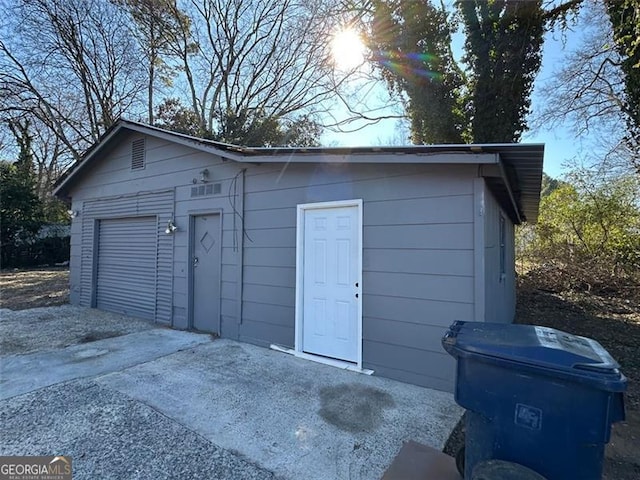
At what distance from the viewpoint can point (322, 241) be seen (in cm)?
459

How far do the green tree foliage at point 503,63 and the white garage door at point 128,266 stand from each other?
30.9 feet

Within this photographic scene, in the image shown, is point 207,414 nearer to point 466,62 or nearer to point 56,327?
point 56,327

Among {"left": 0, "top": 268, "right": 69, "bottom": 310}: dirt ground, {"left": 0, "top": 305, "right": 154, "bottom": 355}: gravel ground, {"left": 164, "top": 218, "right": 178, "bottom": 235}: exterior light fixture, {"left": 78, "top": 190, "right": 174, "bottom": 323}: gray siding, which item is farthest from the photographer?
{"left": 0, "top": 268, "right": 69, "bottom": 310}: dirt ground

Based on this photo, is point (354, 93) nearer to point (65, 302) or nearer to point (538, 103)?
point (538, 103)

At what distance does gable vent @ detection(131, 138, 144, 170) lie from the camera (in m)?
6.97

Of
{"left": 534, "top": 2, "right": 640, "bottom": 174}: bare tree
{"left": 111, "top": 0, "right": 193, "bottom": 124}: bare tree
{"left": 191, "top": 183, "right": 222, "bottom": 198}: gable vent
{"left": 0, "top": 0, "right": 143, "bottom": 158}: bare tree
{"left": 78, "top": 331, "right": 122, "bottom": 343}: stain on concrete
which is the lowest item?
{"left": 78, "top": 331, "right": 122, "bottom": 343}: stain on concrete

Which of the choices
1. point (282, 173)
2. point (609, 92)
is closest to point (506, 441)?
point (282, 173)

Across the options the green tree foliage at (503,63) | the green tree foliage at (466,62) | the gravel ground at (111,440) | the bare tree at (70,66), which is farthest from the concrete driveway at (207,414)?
A: the bare tree at (70,66)

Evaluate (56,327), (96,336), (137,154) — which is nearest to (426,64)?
(137,154)

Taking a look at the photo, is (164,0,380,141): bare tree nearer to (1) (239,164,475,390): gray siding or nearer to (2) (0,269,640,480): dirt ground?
(2) (0,269,640,480): dirt ground

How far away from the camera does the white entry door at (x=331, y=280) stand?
4.32 metres

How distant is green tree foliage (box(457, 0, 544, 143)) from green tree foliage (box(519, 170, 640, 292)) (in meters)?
3.39

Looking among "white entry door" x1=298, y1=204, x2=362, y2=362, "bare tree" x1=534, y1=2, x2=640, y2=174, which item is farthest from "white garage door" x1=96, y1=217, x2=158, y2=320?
"bare tree" x1=534, y1=2, x2=640, y2=174

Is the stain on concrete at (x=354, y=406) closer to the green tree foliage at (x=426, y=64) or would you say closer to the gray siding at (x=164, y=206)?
the gray siding at (x=164, y=206)
